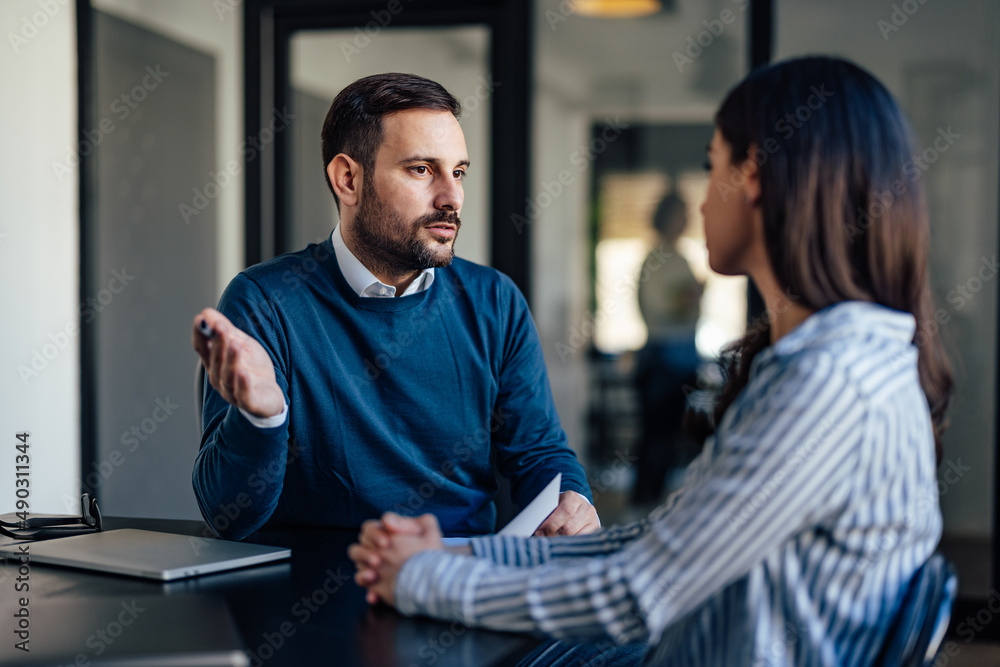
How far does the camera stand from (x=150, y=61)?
369 cm

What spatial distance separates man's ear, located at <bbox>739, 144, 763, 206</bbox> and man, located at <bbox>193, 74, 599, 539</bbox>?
0.73 m

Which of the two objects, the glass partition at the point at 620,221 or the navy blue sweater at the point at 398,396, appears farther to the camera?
the glass partition at the point at 620,221

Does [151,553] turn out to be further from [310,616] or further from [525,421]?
[525,421]

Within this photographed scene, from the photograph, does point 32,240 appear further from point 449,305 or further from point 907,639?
point 907,639

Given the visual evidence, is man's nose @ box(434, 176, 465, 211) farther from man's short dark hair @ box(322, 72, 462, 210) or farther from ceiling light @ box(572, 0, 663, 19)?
ceiling light @ box(572, 0, 663, 19)

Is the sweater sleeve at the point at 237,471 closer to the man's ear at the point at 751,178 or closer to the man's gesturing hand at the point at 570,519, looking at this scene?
the man's gesturing hand at the point at 570,519

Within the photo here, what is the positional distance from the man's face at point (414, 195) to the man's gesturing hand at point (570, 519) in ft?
1.86

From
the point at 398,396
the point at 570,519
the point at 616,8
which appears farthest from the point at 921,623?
the point at 616,8

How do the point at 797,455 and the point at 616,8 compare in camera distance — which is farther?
the point at 616,8

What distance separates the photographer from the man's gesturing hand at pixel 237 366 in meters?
1.17

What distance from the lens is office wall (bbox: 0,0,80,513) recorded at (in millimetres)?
3020

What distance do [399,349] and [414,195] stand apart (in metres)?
0.33

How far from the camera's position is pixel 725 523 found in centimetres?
85

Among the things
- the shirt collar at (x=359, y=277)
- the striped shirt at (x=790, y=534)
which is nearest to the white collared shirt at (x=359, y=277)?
the shirt collar at (x=359, y=277)
